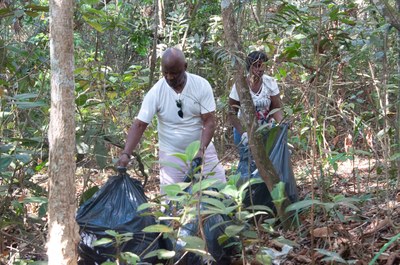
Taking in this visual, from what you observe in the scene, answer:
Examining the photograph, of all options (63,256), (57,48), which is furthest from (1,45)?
(63,256)

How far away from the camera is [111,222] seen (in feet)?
10.8

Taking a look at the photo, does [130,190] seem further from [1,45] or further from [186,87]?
[1,45]

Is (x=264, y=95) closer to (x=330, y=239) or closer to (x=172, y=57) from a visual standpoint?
(x=172, y=57)

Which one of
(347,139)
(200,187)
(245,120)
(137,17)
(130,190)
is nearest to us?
(200,187)

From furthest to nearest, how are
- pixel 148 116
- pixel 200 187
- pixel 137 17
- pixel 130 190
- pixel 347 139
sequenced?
pixel 137 17 → pixel 347 139 → pixel 148 116 → pixel 130 190 → pixel 200 187

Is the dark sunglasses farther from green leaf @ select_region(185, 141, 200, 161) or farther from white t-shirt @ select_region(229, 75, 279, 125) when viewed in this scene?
green leaf @ select_region(185, 141, 200, 161)

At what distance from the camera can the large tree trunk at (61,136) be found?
2.64 metres

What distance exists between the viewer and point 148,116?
4.18 metres

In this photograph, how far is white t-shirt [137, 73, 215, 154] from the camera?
4211 mm

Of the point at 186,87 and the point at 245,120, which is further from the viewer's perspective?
the point at 186,87

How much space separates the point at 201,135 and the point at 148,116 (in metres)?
0.40

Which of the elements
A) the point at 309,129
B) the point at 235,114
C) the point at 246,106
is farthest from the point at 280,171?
the point at 246,106

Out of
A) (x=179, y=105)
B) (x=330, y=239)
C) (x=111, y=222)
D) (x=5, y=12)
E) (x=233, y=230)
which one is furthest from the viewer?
(x=179, y=105)

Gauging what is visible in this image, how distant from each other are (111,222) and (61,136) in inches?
32.2
